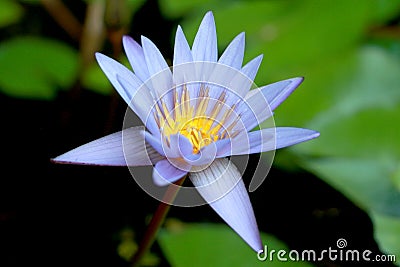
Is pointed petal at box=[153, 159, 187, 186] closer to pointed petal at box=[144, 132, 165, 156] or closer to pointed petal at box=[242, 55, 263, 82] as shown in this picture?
pointed petal at box=[144, 132, 165, 156]

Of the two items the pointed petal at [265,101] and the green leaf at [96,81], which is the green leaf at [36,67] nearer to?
the green leaf at [96,81]

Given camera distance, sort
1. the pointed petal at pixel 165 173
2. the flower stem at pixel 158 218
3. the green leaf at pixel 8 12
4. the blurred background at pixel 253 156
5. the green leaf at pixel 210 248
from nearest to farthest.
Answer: the pointed petal at pixel 165 173
the flower stem at pixel 158 218
the green leaf at pixel 210 248
the blurred background at pixel 253 156
the green leaf at pixel 8 12

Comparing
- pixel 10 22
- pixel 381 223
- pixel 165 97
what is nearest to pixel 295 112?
pixel 381 223

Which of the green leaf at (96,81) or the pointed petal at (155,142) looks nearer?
the pointed petal at (155,142)

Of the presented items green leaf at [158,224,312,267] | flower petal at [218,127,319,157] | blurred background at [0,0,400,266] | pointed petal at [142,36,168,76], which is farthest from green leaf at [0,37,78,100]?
flower petal at [218,127,319,157]

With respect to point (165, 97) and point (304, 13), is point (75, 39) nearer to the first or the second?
point (304, 13)

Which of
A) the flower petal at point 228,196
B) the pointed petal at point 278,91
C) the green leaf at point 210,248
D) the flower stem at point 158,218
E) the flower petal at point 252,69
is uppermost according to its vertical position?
the flower petal at point 252,69

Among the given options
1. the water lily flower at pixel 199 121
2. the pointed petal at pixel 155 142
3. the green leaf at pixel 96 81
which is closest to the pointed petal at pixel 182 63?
the water lily flower at pixel 199 121
